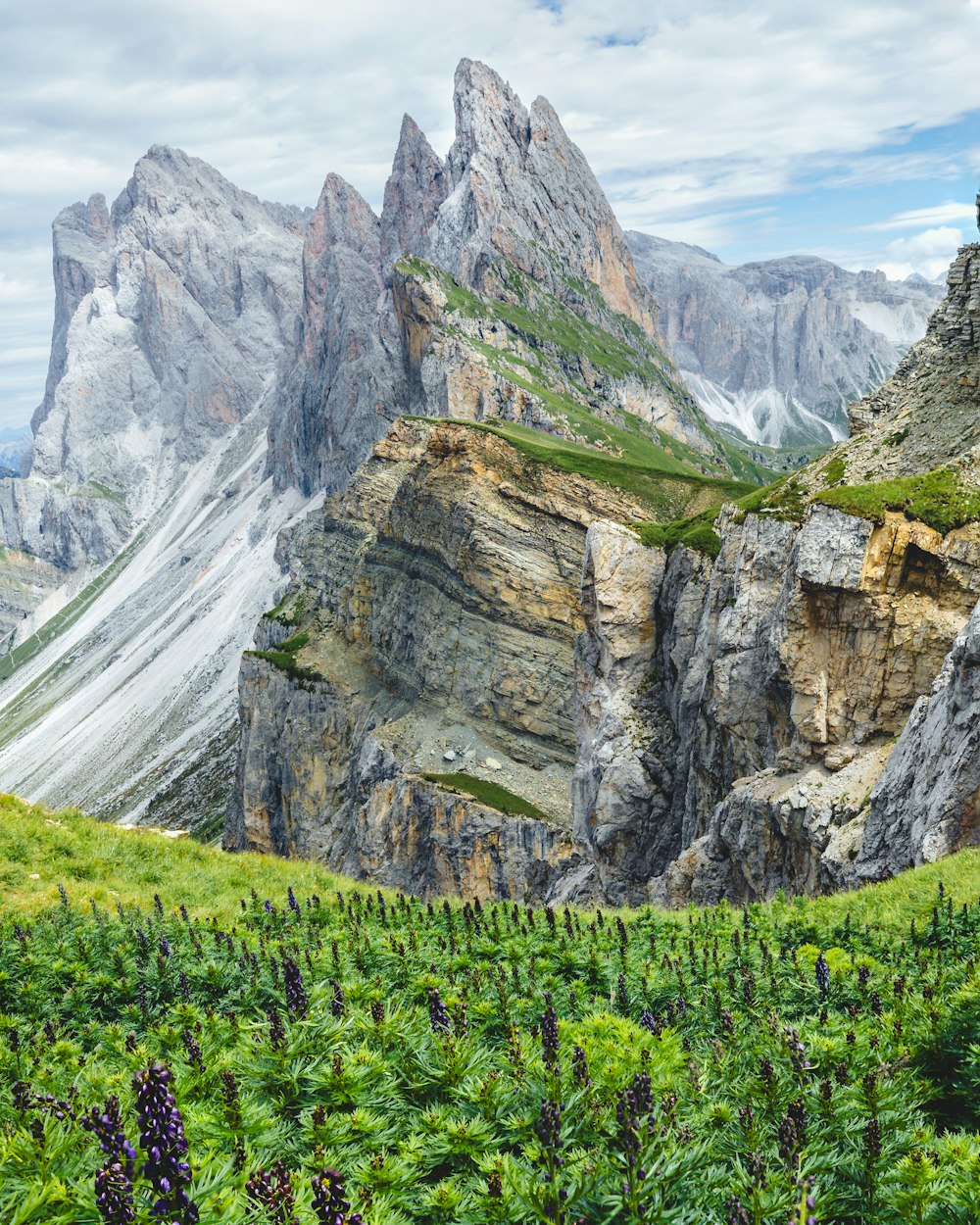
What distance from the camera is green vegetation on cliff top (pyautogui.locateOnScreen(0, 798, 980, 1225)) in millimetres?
5258

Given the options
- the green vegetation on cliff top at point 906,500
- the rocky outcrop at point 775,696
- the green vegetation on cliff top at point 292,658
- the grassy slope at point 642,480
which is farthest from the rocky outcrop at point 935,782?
the green vegetation on cliff top at point 292,658

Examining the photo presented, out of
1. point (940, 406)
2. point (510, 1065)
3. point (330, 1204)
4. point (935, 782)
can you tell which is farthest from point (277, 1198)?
point (940, 406)

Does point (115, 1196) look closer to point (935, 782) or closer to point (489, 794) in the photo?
point (935, 782)

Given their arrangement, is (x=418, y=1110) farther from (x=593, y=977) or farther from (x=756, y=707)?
(x=756, y=707)

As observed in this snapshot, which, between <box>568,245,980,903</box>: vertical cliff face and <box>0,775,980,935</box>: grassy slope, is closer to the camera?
<box>0,775,980,935</box>: grassy slope

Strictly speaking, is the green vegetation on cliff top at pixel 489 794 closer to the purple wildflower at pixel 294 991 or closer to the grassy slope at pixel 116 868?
the grassy slope at pixel 116 868

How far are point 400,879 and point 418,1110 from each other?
260 ft

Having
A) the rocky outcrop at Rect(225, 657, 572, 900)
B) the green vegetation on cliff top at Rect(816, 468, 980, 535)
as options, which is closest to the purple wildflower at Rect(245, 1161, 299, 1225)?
the green vegetation on cliff top at Rect(816, 468, 980, 535)

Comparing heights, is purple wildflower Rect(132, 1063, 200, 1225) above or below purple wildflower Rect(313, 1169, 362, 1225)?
above

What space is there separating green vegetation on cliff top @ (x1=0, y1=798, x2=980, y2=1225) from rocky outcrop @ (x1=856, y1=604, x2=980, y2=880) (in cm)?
634

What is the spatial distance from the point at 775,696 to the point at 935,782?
13.0 m

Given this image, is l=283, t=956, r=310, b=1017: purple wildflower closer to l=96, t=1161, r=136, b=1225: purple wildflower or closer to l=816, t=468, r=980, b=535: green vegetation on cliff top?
l=96, t=1161, r=136, b=1225: purple wildflower

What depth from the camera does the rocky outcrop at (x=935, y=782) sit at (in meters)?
20.0

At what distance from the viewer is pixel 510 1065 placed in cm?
733
